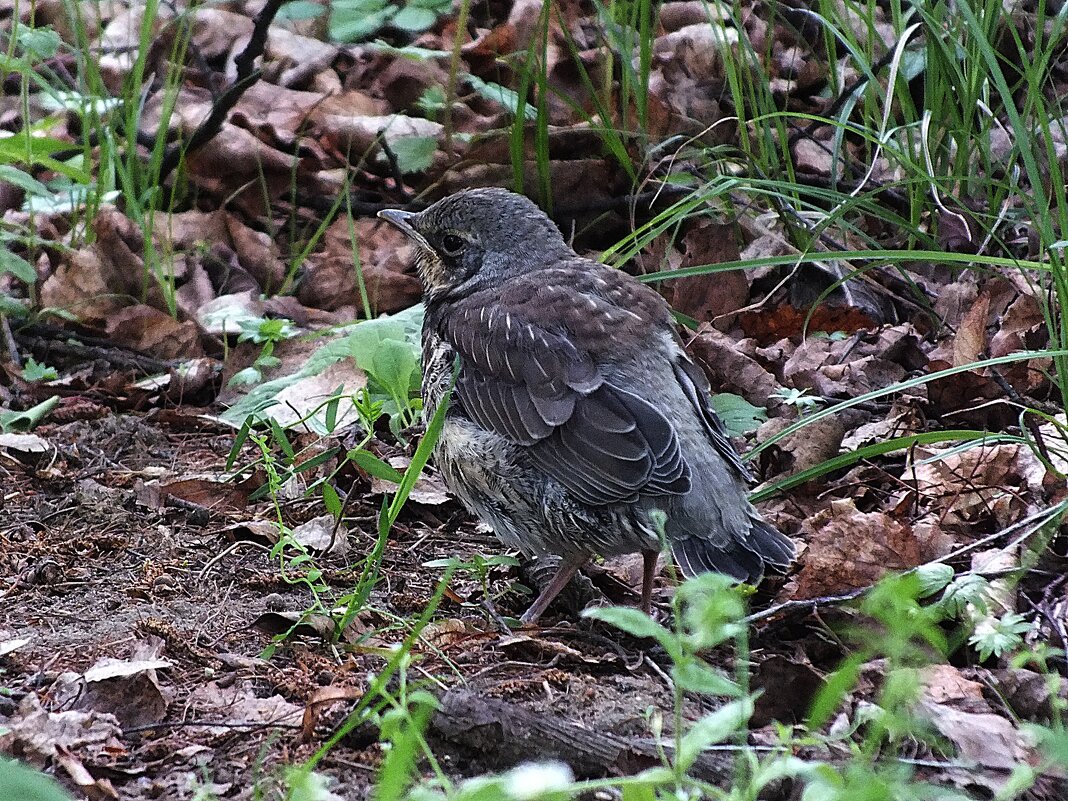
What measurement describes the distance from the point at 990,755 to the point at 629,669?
101cm

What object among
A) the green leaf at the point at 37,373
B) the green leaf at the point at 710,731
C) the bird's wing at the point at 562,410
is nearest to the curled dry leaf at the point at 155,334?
the green leaf at the point at 37,373

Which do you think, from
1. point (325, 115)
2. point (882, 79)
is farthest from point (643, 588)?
point (325, 115)

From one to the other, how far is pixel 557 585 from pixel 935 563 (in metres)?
1.14

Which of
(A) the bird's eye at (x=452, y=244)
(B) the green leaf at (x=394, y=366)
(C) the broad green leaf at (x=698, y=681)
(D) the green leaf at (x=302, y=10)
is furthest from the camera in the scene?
(D) the green leaf at (x=302, y=10)

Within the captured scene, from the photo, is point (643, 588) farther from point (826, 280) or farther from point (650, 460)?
point (826, 280)

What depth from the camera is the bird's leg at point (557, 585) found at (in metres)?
4.04

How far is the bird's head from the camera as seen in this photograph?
186 inches

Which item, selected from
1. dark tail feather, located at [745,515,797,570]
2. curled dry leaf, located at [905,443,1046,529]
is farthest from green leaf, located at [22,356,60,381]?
curled dry leaf, located at [905,443,1046,529]

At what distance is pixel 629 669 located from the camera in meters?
3.61

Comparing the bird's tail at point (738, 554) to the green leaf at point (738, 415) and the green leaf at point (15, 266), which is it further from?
the green leaf at point (15, 266)

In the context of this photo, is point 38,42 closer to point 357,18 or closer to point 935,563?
point 357,18

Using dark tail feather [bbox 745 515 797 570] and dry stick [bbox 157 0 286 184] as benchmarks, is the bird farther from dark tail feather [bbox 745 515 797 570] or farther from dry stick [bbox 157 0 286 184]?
dry stick [bbox 157 0 286 184]

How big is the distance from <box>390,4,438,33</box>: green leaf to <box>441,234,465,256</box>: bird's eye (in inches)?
119

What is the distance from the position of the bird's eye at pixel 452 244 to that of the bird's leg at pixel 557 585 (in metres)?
1.30
